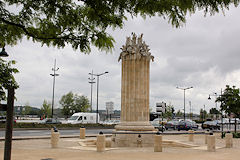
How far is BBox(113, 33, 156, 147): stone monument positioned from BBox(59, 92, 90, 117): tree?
67.7m

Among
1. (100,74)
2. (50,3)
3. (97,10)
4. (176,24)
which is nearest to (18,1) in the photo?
(50,3)

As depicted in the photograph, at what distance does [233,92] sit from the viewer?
2998 cm

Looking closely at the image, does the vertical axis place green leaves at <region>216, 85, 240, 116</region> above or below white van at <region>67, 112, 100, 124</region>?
above

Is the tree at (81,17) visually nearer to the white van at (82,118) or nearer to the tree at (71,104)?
the white van at (82,118)

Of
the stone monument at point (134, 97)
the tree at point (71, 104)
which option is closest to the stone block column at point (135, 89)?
the stone monument at point (134, 97)

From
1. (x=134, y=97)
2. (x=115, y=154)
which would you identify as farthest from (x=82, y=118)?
(x=115, y=154)

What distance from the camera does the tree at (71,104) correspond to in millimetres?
84250

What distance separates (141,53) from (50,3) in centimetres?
1084

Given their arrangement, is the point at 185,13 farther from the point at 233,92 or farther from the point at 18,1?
the point at 233,92

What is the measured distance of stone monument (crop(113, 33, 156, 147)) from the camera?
16.6 metres

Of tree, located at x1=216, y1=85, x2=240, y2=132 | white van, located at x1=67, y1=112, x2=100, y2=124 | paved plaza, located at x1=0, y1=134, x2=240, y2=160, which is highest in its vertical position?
tree, located at x1=216, y1=85, x2=240, y2=132

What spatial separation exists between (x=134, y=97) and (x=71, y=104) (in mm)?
69750

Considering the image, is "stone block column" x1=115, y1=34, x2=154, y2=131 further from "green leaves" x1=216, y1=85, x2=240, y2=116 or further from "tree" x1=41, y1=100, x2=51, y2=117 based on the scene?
"tree" x1=41, y1=100, x2=51, y2=117

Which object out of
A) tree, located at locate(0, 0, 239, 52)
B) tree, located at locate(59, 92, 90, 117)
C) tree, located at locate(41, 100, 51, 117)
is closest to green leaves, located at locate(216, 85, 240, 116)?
tree, located at locate(0, 0, 239, 52)
